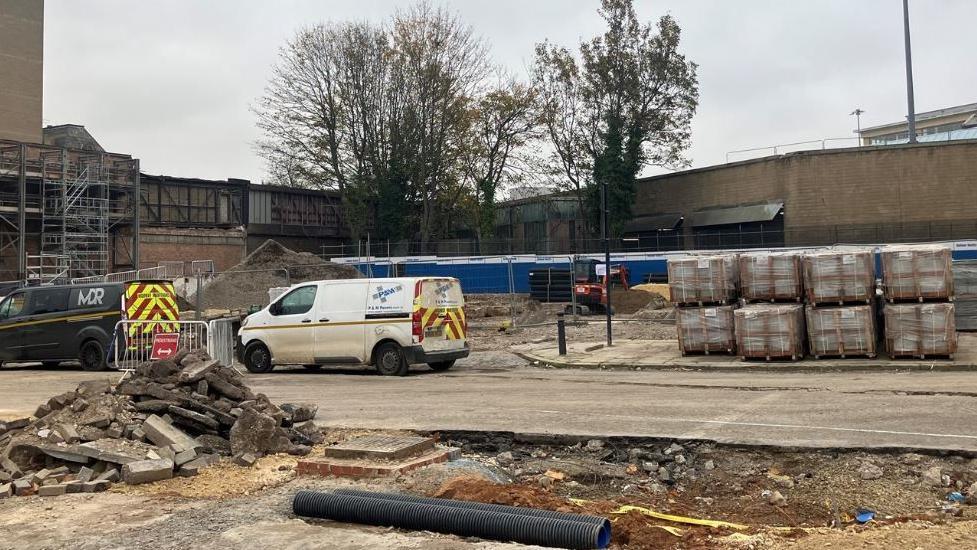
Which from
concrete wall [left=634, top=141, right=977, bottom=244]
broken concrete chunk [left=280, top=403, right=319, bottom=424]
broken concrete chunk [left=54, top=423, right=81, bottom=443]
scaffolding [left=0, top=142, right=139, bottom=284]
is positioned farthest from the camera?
concrete wall [left=634, top=141, right=977, bottom=244]

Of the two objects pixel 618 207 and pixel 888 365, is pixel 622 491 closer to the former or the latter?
pixel 888 365

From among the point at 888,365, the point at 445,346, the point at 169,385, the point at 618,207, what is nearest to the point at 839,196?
the point at 618,207

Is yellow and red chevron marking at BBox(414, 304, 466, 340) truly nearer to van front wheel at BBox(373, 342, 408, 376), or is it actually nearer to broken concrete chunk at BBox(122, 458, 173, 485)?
van front wheel at BBox(373, 342, 408, 376)

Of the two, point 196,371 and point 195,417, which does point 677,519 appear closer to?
point 195,417

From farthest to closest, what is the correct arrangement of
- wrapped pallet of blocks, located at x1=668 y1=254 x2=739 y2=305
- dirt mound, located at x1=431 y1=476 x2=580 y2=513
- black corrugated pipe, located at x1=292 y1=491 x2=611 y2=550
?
wrapped pallet of blocks, located at x1=668 y1=254 x2=739 y2=305 → dirt mound, located at x1=431 y1=476 x2=580 y2=513 → black corrugated pipe, located at x1=292 y1=491 x2=611 y2=550

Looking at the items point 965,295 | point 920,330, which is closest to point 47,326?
point 920,330

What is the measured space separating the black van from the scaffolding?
2013 centimetres

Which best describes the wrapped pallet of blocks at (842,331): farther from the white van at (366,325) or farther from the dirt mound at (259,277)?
the dirt mound at (259,277)

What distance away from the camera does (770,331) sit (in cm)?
1655

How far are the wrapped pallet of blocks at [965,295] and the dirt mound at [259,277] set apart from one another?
764 inches

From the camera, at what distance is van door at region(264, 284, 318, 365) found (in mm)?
16422

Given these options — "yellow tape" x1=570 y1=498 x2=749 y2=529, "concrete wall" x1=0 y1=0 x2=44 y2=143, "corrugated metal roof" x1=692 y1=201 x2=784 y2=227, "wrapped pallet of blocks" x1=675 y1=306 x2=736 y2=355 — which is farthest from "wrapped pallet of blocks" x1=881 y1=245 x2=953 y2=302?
"concrete wall" x1=0 y1=0 x2=44 y2=143

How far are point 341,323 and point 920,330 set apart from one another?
1143 centimetres

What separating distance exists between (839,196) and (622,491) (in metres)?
40.7
